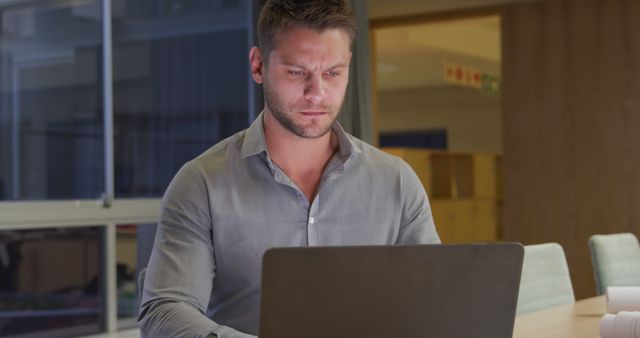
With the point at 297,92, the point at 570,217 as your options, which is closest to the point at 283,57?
the point at 297,92

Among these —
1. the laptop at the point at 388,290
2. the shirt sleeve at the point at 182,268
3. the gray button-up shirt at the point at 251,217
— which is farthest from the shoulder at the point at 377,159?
the laptop at the point at 388,290

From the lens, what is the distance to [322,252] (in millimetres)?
1192

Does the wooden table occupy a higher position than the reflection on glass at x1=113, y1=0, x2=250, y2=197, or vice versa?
the reflection on glass at x1=113, y1=0, x2=250, y2=197

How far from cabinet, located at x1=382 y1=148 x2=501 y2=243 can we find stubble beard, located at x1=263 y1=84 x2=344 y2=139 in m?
6.78

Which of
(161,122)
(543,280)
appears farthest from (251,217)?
(161,122)

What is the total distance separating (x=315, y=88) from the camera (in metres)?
1.62

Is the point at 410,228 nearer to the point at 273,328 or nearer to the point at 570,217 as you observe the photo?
the point at 273,328

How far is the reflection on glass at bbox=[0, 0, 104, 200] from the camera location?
15.9 ft

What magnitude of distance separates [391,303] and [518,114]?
20.1 feet

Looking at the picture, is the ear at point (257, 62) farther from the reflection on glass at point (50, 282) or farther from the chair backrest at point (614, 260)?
the reflection on glass at point (50, 282)

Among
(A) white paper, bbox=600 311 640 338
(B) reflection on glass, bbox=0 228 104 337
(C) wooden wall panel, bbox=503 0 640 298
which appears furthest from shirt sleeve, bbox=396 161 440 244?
(C) wooden wall panel, bbox=503 0 640 298

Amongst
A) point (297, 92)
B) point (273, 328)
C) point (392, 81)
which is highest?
point (392, 81)

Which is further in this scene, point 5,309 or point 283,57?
point 5,309

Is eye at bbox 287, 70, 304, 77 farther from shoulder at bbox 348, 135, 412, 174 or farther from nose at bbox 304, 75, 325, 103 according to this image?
shoulder at bbox 348, 135, 412, 174
